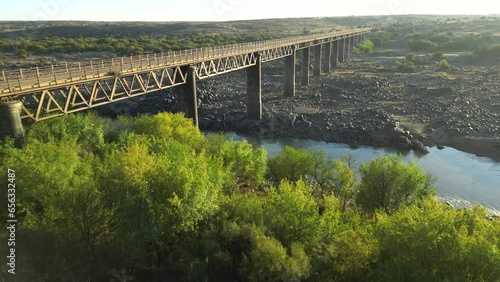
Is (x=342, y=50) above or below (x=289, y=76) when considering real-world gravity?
above

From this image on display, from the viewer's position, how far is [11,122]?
925 inches

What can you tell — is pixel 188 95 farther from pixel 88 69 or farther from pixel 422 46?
pixel 422 46

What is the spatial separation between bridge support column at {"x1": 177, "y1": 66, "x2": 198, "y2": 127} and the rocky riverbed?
14.7 meters

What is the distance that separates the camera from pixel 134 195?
1792 cm

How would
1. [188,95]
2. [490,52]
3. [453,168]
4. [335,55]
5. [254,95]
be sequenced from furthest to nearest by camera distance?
[335,55]
[490,52]
[254,95]
[188,95]
[453,168]

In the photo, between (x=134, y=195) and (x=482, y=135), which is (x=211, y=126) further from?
(x=134, y=195)

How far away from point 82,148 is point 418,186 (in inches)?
968

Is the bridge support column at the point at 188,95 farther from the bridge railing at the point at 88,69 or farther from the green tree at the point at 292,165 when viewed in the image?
the green tree at the point at 292,165

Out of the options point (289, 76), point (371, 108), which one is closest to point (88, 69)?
point (371, 108)

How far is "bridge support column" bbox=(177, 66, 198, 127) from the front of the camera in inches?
1609

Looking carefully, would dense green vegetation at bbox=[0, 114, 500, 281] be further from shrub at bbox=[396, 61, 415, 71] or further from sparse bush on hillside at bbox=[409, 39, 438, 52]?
sparse bush on hillside at bbox=[409, 39, 438, 52]

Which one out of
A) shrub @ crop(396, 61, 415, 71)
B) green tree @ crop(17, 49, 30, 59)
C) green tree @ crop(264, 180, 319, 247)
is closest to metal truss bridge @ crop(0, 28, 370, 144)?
green tree @ crop(264, 180, 319, 247)

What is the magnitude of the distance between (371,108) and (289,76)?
17818 millimetres

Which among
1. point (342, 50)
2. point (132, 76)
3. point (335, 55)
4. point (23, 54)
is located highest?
point (132, 76)
